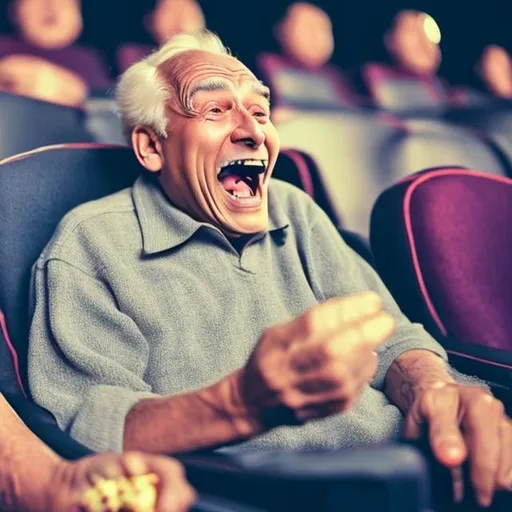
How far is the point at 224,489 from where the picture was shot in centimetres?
61

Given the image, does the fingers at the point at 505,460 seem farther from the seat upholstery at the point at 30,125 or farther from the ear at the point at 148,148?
the seat upholstery at the point at 30,125

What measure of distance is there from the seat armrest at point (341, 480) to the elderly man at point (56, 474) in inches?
2.2

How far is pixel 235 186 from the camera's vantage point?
1.11m

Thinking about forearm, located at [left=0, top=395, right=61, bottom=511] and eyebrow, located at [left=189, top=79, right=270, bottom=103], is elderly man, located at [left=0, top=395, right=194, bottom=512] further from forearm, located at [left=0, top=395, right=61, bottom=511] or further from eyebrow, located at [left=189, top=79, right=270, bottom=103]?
eyebrow, located at [left=189, top=79, right=270, bottom=103]

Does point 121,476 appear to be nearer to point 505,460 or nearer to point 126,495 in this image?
point 126,495

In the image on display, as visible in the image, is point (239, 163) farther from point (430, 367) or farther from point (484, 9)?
point (484, 9)

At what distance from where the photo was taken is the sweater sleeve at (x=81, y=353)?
2.56 feet

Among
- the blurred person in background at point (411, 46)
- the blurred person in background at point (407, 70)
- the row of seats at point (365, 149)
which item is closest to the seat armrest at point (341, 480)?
the row of seats at point (365, 149)

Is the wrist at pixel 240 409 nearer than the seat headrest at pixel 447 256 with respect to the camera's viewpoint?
Yes

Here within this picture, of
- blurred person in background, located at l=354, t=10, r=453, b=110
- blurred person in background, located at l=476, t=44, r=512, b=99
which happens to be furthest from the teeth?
blurred person in background, located at l=476, t=44, r=512, b=99

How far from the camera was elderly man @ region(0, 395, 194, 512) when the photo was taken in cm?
59

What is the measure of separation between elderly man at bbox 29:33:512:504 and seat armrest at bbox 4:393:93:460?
21 millimetres

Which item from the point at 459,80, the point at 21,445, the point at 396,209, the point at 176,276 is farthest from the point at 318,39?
the point at 21,445

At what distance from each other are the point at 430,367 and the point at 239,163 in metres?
0.40
